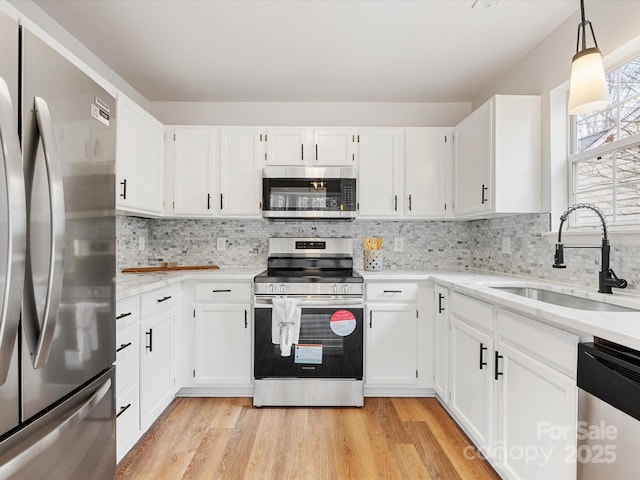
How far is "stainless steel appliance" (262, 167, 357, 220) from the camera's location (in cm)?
283

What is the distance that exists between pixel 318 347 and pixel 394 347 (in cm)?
58

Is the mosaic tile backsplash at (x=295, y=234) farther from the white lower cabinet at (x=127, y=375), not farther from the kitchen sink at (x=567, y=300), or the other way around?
the white lower cabinet at (x=127, y=375)

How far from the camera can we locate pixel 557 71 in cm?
212

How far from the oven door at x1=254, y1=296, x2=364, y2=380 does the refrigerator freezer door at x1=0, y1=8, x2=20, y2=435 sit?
176cm

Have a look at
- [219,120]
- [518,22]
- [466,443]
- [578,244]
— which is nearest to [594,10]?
[518,22]

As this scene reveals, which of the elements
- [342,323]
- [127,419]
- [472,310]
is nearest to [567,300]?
[472,310]

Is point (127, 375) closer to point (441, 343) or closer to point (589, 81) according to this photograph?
point (441, 343)

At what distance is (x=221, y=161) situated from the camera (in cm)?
290

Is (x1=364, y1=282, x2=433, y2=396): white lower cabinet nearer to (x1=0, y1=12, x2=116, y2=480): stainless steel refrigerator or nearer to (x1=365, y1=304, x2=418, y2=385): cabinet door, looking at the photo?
(x1=365, y1=304, x2=418, y2=385): cabinet door

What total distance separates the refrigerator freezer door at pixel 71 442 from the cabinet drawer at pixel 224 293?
52.3 inches

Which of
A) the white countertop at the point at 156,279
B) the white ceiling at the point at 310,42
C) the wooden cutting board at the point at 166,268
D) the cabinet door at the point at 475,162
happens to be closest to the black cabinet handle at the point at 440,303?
the cabinet door at the point at 475,162

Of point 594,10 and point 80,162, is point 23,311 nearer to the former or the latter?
point 80,162

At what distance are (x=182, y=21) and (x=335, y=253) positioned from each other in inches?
79.4

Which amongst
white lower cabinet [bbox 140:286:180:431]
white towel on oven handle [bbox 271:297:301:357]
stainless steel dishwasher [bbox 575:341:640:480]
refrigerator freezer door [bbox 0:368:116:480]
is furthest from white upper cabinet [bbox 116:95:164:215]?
stainless steel dishwasher [bbox 575:341:640:480]
